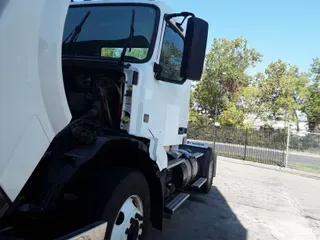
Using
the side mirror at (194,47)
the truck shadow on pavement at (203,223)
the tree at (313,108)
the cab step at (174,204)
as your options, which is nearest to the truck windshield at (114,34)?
the side mirror at (194,47)

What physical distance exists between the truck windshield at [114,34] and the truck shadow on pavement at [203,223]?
2637 mm

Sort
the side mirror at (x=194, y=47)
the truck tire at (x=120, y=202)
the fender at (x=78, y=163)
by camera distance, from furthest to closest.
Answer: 1. the side mirror at (x=194, y=47)
2. the truck tire at (x=120, y=202)
3. the fender at (x=78, y=163)

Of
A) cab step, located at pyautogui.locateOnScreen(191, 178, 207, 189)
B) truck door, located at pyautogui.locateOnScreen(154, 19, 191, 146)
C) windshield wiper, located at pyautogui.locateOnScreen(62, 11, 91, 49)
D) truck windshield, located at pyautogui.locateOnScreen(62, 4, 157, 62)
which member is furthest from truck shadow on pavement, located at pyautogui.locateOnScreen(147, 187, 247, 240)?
windshield wiper, located at pyautogui.locateOnScreen(62, 11, 91, 49)

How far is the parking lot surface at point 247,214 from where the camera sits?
4.71 m

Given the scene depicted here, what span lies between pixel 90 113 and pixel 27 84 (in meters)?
1.38

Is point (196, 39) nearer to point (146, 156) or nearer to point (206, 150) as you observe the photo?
point (146, 156)

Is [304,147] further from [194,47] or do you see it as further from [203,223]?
[194,47]

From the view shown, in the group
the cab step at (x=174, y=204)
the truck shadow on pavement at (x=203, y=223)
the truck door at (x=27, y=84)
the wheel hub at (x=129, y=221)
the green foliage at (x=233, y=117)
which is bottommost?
the truck shadow on pavement at (x=203, y=223)

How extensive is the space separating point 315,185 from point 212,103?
58.4 feet

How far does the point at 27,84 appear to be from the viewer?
148 cm

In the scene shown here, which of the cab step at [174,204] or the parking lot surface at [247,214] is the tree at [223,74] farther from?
the cab step at [174,204]

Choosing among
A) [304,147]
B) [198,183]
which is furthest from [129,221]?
[304,147]

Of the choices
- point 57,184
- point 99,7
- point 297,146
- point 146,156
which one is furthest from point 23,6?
point 297,146

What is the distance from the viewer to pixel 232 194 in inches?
295
